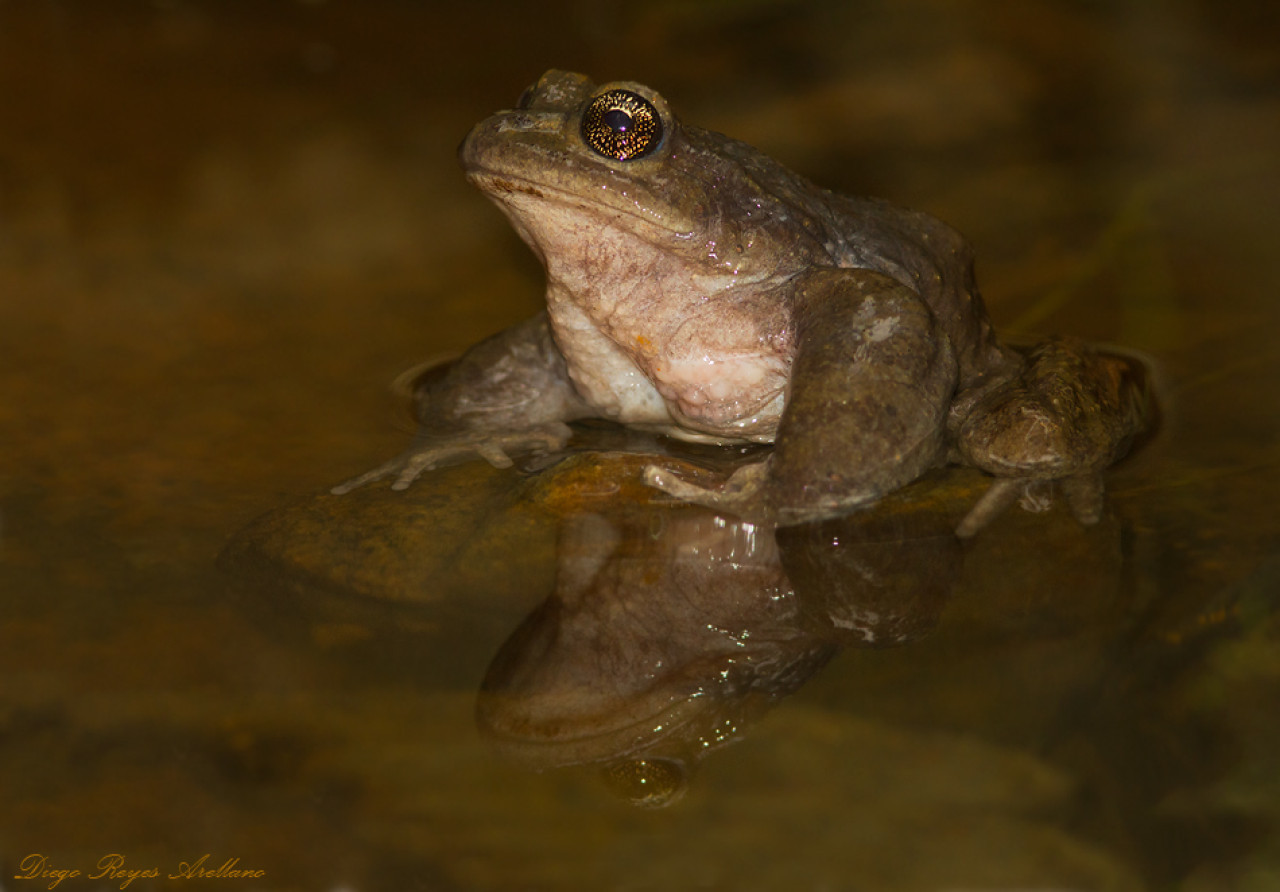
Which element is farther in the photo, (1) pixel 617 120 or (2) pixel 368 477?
(2) pixel 368 477

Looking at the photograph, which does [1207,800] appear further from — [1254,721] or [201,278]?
[201,278]

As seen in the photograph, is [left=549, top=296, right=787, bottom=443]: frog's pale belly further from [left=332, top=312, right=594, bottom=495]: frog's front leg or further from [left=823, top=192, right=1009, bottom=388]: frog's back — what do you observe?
[left=823, top=192, right=1009, bottom=388]: frog's back

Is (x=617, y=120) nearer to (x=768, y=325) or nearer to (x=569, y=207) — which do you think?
(x=569, y=207)

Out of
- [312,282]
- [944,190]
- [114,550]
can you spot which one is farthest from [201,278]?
[944,190]

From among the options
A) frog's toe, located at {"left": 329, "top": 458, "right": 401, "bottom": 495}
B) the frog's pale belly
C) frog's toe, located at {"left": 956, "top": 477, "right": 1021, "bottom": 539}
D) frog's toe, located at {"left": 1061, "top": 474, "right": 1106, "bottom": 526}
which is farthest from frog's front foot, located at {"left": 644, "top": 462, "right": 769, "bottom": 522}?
frog's toe, located at {"left": 329, "top": 458, "right": 401, "bottom": 495}

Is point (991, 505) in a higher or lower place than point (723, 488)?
lower

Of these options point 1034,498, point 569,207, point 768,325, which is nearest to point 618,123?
point 569,207
